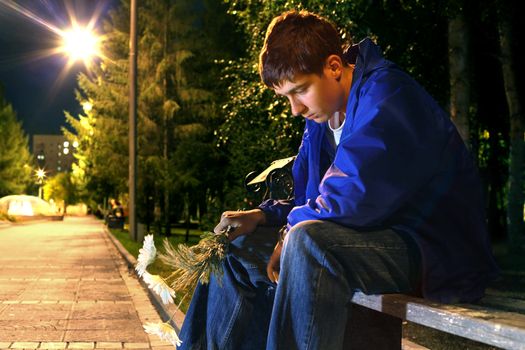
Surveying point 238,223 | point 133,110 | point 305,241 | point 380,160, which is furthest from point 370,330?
point 133,110

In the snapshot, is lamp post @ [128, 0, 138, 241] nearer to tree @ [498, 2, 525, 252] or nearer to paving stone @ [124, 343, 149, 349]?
tree @ [498, 2, 525, 252]

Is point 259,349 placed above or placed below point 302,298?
below

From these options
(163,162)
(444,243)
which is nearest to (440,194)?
(444,243)

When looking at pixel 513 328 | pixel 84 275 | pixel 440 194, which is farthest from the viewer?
pixel 84 275

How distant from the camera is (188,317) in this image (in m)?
3.16

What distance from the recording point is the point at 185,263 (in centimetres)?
308

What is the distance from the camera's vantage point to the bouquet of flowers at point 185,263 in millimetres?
3064

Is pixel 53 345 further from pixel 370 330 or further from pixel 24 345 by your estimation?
pixel 370 330

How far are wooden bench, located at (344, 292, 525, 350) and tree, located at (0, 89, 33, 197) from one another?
8372 cm

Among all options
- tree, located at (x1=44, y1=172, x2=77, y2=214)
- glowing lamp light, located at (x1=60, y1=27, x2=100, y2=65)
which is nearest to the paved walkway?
glowing lamp light, located at (x1=60, y1=27, x2=100, y2=65)

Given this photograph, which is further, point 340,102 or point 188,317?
point 188,317

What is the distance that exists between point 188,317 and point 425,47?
12.8m

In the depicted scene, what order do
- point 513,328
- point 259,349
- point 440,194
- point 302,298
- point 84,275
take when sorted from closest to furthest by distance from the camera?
point 513,328 < point 302,298 < point 440,194 < point 259,349 < point 84,275

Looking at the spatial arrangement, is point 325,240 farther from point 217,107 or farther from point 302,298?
point 217,107
